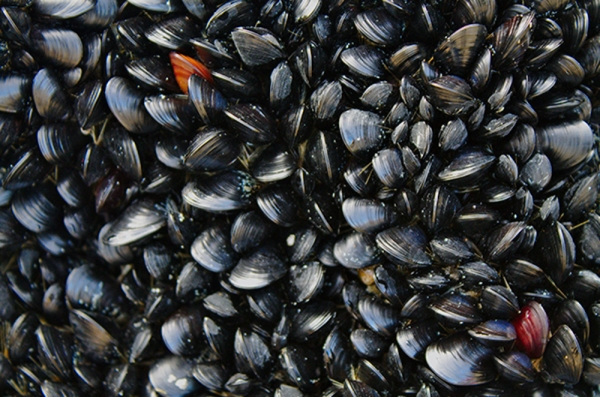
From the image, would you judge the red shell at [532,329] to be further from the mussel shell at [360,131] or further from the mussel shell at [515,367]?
the mussel shell at [360,131]

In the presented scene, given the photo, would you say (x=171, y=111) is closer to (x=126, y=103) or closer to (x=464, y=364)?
(x=126, y=103)

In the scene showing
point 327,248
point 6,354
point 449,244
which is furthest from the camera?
point 6,354

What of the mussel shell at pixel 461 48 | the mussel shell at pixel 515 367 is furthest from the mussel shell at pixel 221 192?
the mussel shell at pixel 515 367

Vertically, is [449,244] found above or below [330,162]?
below

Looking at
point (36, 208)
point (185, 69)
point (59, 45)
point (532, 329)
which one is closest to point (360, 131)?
point (185, 69)

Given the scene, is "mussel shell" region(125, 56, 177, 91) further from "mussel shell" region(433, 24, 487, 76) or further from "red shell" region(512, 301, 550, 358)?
"red shell" region(512, 301, 550, 358)

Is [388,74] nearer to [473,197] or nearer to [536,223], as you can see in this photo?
[473,197]

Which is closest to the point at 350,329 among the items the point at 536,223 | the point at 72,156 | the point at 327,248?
the point at 327,248
